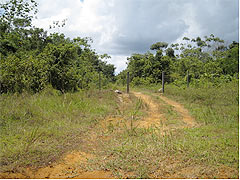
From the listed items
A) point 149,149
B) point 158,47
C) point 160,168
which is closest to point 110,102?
point 149,149

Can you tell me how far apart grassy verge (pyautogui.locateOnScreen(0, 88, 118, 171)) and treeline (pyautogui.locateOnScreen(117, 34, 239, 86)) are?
28.4ft

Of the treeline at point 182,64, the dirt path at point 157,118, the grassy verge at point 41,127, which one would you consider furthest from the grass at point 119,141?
the treeline at point 182,64

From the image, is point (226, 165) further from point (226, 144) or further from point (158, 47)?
point (158, 47)

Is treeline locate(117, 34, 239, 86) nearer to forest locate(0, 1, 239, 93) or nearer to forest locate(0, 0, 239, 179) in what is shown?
forest locate(0, 1, 239, 93)

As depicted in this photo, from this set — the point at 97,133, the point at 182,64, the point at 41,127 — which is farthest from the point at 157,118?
the point at 182,64

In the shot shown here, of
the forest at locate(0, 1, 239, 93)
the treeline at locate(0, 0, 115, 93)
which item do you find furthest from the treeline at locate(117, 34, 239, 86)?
the treeline at locate(0, 0, 115, 93)

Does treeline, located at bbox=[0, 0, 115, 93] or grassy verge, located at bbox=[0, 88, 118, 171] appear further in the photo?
treeline, located at bbox=[0, 0, 115, 93]

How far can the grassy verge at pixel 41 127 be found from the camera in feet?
10.3

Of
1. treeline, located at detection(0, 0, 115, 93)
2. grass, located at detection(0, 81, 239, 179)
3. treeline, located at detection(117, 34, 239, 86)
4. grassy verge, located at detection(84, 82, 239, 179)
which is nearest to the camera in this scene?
grassy verge, located at detection(84, 82, 239, 179)

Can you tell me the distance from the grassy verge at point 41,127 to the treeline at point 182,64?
8.66m

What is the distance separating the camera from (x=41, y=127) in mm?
4371

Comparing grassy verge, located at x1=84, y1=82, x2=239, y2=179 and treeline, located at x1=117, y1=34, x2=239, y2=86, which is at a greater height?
treeline, located at x1=117, y1=34, x2=239, y2=86

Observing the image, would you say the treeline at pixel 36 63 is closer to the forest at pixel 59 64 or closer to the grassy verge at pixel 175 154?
the forest at pixel 59 64

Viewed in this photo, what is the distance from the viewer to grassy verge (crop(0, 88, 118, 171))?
10.3 ft
